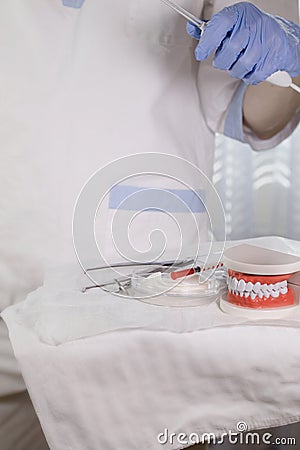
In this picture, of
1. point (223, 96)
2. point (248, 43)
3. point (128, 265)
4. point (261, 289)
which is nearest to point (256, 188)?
point (223, 96)

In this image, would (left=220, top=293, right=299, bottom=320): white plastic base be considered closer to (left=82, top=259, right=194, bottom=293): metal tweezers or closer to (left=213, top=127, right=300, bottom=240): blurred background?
(left=82, top=259, right=194, bottom=293): metal tweezers

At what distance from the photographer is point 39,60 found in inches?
42.2

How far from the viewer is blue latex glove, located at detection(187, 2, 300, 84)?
96 centimetres

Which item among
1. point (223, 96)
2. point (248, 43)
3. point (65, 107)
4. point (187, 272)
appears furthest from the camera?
point (223, 96)

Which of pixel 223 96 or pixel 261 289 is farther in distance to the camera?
pixel 223 96

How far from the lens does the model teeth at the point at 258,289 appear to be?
0.71m

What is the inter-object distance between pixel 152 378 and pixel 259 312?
0.15m

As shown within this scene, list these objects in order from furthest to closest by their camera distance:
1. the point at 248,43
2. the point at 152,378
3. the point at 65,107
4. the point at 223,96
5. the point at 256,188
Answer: the point at 256,188, the point at 223,96, the point at 65,107, the point at 248,43, the point at 152,378

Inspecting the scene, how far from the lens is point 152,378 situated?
0.66 meters

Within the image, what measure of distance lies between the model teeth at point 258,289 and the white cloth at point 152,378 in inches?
1.9

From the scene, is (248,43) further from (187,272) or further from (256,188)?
(256,188)

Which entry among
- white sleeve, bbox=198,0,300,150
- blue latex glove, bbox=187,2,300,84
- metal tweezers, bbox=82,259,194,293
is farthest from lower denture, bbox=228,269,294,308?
white sleeve, bbox=198,0,300,150

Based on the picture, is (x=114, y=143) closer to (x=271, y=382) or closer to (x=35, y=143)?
(x=35, y=143)

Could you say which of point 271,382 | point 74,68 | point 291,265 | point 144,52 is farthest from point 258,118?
point 271,382
